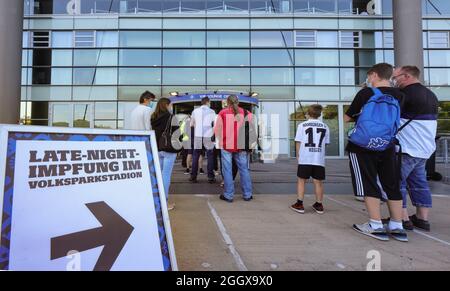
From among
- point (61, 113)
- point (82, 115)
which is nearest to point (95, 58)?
point (82, 115)

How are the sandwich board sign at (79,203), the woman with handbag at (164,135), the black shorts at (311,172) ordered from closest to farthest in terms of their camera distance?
the sandwich board sign at (79,203) < the woman with handbag at (164,135) < the black shorts at (311,172)

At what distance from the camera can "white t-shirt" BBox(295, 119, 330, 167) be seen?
192 inches

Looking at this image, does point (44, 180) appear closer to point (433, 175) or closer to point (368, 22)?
point (433, 175)

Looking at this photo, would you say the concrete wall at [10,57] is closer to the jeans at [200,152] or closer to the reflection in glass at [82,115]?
the jeans at [200,152]

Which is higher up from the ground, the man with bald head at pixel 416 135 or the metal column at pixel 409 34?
the metal column at pixel 409 34

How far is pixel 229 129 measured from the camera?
5.49 m

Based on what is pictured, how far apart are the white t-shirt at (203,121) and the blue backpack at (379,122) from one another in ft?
13.9

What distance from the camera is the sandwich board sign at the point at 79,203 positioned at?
185 cm

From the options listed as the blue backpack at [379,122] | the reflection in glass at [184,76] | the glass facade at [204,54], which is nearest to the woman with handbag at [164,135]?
the blue backpack at [379,122]

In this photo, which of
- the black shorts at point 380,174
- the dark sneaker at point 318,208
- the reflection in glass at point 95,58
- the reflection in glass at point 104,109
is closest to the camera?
the black shorts at point 380,174

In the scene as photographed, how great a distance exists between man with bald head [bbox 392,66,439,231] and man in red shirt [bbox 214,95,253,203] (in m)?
2.46

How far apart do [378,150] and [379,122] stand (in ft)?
1.06

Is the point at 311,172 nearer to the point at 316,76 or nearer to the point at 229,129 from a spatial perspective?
the point at 229,129

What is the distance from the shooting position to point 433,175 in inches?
329
